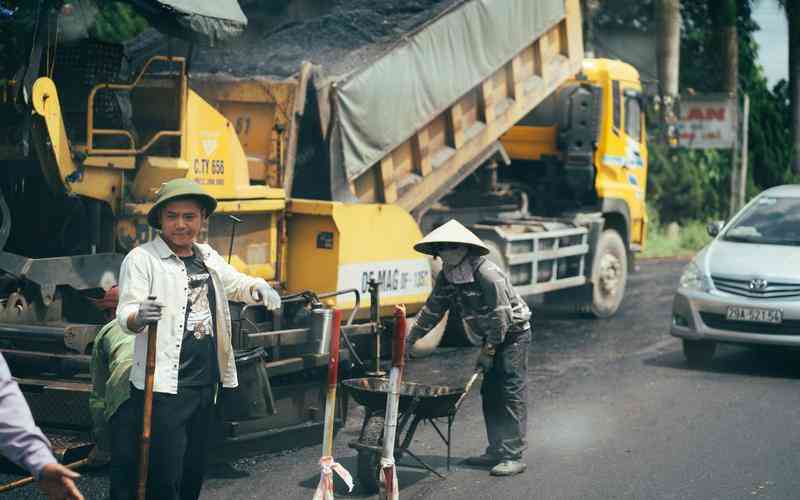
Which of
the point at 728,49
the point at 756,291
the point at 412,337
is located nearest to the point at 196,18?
the point at 412,337

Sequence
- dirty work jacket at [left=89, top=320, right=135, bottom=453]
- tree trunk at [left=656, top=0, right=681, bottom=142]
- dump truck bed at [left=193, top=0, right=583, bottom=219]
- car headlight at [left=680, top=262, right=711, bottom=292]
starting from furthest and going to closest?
1. tree trunk at [left=656, top=0, right=681, bottom=142]
2. car headlight at [left=680, top=262, right=711, bottom=292]
3. dump truck bed at [left=193, top=0, right=583, bottom=219]
4. dirty work jacket at [left=89, top=320, right=135, bottom=453]

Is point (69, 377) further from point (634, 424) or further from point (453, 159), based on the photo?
point (453, 159)

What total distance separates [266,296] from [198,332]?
395 millimetres

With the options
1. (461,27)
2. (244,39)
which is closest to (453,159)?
(461,27)

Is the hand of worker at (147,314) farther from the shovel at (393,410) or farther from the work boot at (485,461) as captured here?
the work boot at (485,461)

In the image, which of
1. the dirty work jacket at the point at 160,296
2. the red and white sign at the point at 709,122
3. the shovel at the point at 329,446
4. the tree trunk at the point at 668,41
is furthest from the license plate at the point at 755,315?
the red and white sign at the point at 709,122

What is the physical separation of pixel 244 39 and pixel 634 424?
192 inches

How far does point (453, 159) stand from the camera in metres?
11.3

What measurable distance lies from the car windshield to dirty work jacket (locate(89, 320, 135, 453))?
6685 mm

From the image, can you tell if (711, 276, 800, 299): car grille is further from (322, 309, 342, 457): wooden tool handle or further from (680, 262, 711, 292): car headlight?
(322, 309, 342, 457): wooden tool handle

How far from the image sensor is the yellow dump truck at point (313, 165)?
732 centimetres

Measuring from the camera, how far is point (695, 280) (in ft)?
34.1

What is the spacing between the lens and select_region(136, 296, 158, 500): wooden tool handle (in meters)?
4.68

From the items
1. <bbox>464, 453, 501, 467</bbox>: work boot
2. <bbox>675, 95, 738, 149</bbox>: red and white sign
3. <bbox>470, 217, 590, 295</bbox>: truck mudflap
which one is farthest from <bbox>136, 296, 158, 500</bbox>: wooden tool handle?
<bbox>675, 95, 738, 149</bbox>: red and white sign
